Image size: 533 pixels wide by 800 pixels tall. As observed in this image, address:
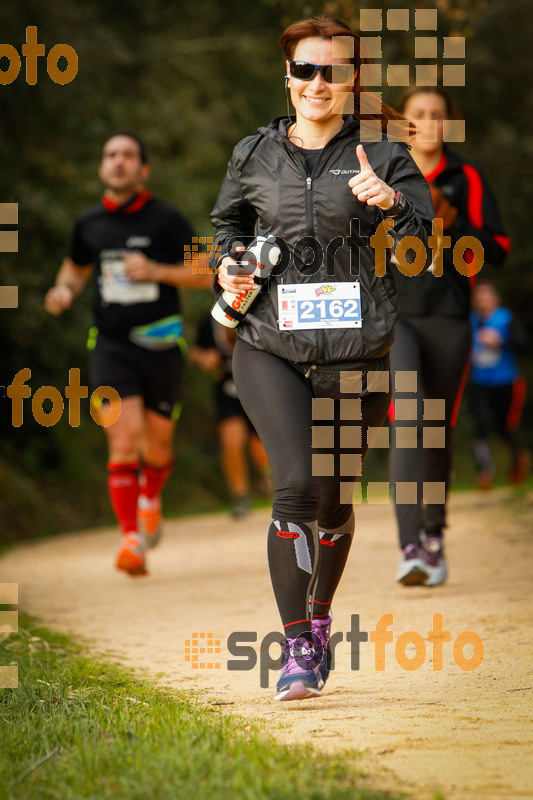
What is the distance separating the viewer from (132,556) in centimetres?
682

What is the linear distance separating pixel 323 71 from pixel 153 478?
4475mm

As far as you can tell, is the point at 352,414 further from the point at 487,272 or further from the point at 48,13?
the point at 487,272

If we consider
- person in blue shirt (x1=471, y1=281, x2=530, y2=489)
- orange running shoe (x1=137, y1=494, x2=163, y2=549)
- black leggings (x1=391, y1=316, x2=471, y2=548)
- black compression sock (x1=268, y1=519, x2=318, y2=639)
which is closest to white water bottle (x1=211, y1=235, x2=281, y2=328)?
black compression sock (x1=268, y1=519, x2=318, y2=639)

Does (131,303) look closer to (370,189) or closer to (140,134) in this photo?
(370,189)

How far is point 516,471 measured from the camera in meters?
14.0

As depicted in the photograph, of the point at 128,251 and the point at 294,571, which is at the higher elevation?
the point at 128,251

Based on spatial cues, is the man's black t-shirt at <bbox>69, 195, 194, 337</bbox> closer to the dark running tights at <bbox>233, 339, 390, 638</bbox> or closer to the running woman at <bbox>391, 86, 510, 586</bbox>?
the running woman at <bbox>391, 86, 510, 586</bbox>

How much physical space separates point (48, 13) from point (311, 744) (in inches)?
469

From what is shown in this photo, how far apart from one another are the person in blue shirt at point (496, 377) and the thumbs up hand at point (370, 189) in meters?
10.1

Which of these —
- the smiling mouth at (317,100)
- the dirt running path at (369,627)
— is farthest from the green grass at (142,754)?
the smiling mouth at (317,100)

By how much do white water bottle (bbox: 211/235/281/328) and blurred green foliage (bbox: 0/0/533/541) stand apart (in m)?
5.30

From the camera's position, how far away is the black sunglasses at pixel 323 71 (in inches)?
152

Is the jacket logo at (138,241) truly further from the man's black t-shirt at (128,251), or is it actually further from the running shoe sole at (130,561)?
the running shoe sole at (130,561)

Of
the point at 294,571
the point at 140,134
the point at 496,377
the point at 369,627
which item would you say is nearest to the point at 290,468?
the point at 294,571
